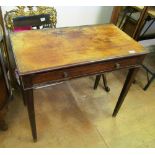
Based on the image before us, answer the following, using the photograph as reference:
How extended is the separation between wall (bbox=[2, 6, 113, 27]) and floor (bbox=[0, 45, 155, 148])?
0.63 m

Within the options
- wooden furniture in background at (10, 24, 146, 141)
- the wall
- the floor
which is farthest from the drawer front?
the wall

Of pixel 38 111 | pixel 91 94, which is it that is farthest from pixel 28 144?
pixel 91 94

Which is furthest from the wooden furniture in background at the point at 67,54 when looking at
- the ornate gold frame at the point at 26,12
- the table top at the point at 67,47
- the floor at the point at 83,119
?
the ornate gold frame at the point at 26,12

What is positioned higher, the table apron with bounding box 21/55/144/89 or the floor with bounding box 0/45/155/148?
the table apron with bounding box 21/55/144/89

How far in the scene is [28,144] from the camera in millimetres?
1390

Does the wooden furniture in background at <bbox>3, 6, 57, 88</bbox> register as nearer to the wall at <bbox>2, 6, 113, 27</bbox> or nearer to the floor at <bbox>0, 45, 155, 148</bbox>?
the wall at <bbox>2, 6, 113, 27</bbox>

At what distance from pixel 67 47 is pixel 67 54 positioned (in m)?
0.08

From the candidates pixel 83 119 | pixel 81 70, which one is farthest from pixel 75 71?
pixel 83 119

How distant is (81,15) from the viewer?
176 cm

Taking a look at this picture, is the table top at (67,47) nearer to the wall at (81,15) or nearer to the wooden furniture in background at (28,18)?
the wooden furniture in background at (28,18)

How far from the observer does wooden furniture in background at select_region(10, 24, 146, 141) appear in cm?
97
